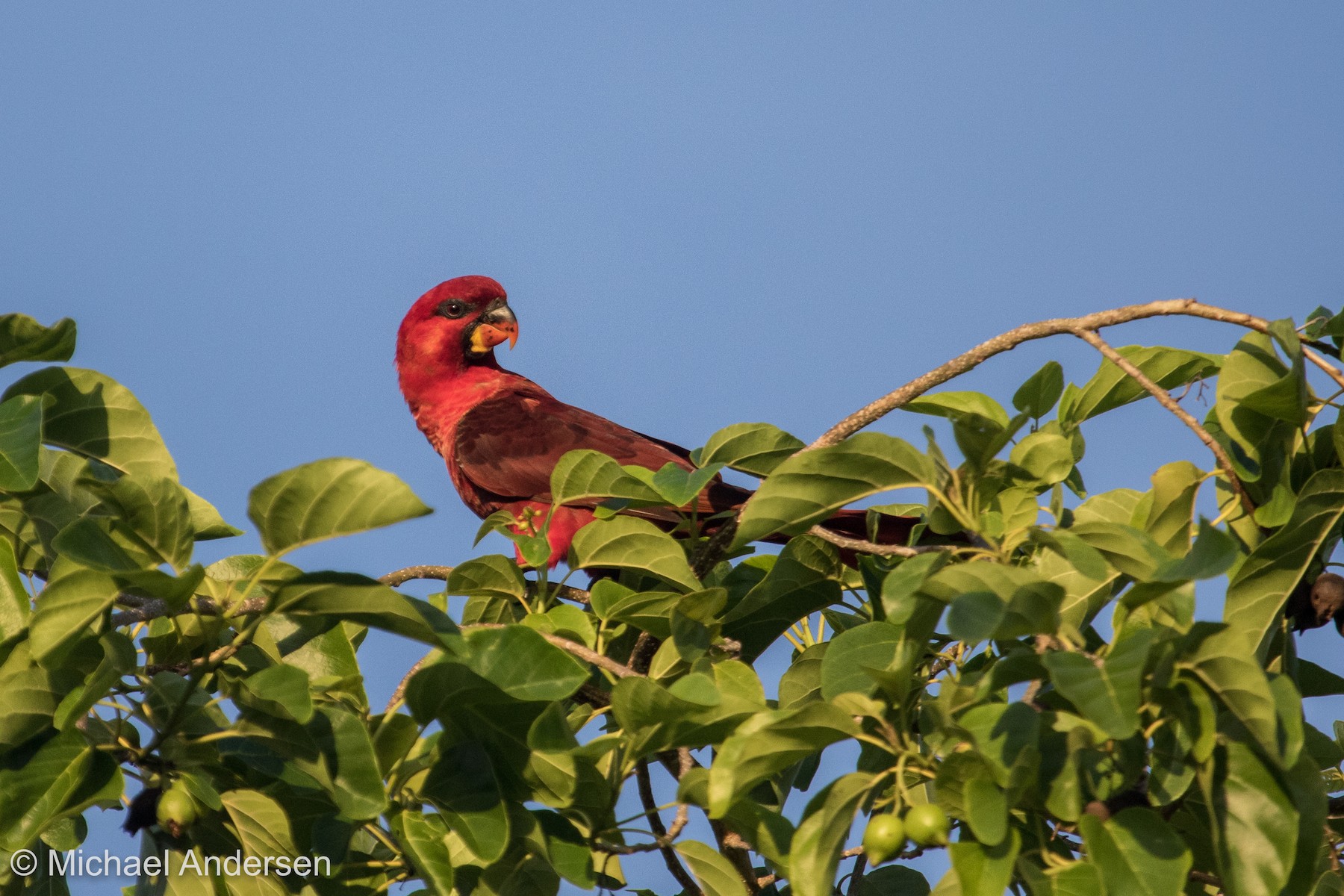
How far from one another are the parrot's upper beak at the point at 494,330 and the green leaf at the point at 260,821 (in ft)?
11.6

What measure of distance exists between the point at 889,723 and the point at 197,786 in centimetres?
101

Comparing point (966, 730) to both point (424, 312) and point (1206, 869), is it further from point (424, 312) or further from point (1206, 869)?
point (424, 312)

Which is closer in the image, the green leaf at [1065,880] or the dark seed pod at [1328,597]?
the green leaf at [1065,880]

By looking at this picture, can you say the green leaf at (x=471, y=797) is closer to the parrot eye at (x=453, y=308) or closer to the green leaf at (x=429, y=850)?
the green leaf at (x=429, y=850)

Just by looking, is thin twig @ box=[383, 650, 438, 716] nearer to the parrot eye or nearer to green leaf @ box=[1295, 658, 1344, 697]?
green leaf @ box=[1295, 658, 1344, 697]

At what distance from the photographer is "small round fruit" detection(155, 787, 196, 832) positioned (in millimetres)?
1714

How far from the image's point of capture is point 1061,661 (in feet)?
Answer: 4.39

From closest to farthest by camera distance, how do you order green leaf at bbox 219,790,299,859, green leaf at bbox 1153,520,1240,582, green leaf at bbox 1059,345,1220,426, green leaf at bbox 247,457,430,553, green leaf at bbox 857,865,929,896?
green leaf at bbox 1153,520,1240,582, green leaf at bbox 247,457,430,553, green leaf at bbox 219,790,299,859, green leaf at bbox 1059,345,1220,426, green leaf at bbox 857,865,929,896

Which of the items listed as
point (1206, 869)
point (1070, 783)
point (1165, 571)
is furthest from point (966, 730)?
point (1206, 869)

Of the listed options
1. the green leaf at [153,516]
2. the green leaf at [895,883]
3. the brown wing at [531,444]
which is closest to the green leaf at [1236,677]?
the green leaf at [895,883]

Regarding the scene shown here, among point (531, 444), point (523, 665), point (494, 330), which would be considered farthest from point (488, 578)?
point (494, 330)

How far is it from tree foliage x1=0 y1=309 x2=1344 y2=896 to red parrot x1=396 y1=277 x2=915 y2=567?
1716 mm

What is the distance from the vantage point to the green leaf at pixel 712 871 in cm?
192

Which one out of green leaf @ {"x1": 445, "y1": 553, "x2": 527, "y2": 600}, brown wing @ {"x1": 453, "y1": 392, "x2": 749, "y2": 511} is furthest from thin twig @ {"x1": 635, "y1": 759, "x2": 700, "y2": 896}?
brown wing @ {"x1": 453, "y1": 392, "x2": 749, "y2": 511}
